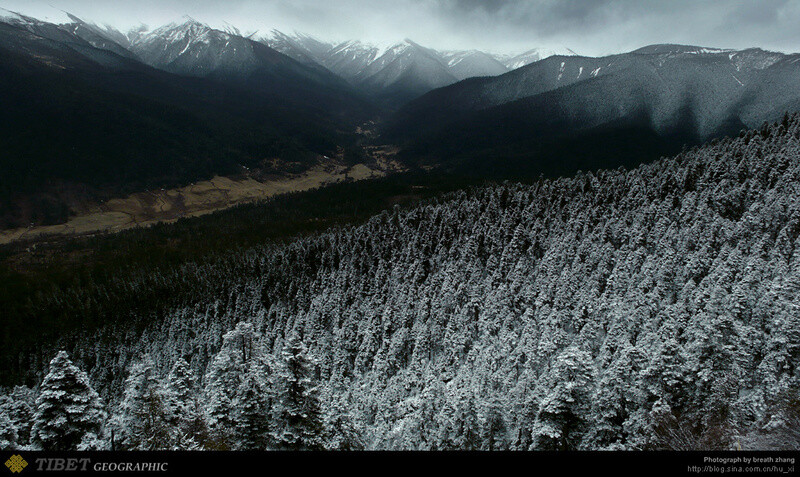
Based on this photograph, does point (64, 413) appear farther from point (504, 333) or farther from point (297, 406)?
point (504, 333)

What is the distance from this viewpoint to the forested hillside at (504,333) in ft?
99.0

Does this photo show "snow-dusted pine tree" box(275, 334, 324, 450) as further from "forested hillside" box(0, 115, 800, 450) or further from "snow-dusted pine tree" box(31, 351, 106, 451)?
"snow-dusted pine tree" box(31, 351, 106, 451)

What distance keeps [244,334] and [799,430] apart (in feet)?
164

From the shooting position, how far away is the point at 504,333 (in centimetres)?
8275

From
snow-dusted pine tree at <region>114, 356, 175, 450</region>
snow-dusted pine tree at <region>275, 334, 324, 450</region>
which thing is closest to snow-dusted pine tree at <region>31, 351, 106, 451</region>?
snow-dusted pine tree at <region>114, 356, 175, 450</region>

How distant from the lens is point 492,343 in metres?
79.8
